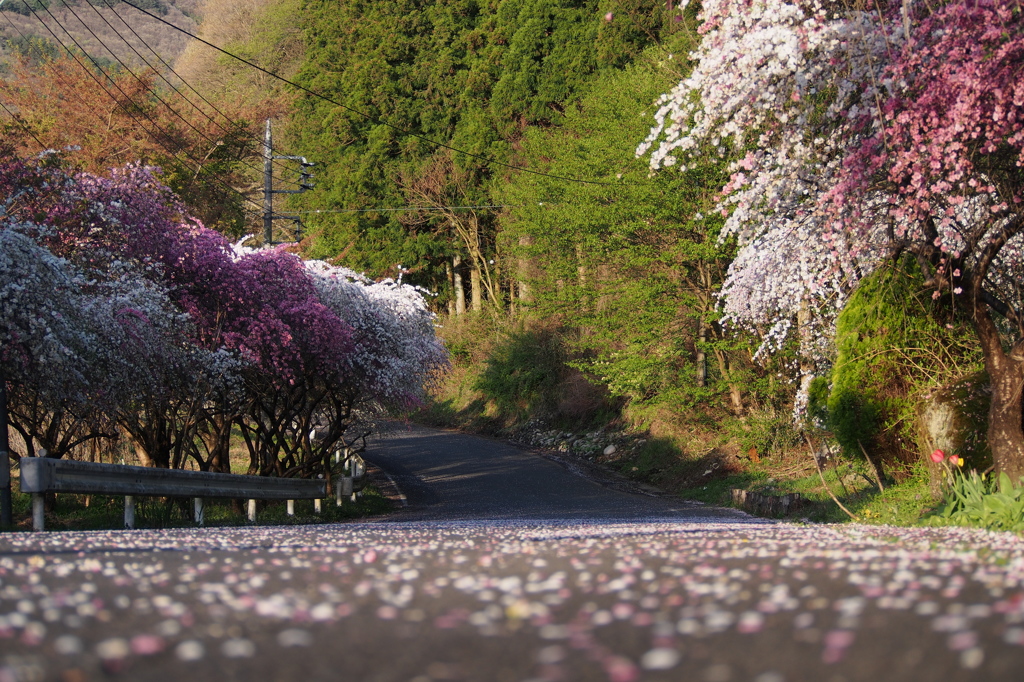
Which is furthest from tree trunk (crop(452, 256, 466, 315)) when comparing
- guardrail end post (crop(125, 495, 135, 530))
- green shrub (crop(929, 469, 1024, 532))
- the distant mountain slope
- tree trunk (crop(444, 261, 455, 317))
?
the distant mountain slope

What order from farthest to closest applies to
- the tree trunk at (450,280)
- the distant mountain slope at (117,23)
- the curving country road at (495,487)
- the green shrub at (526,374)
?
the distant mountain slope at (117,23) → the tree trunk at (450,280) → the green shrub at (526,374) → the curving country road at (495,487)

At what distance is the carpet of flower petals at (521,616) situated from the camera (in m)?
3.12

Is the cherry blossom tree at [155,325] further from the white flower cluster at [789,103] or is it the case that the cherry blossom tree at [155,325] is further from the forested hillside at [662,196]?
the white flower cluster at [789,103]

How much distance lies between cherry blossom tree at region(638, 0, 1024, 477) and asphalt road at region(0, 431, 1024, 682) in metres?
5.71

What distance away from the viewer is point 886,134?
11539 millimetres

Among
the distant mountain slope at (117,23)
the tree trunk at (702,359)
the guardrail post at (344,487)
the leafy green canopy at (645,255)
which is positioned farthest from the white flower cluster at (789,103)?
the distant mountain slope at (117,23)

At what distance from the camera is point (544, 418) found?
44.9 metres

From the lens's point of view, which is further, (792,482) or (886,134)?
(792,482)

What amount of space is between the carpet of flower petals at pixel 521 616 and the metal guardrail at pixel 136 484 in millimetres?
5172

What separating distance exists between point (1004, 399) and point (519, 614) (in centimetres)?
1030

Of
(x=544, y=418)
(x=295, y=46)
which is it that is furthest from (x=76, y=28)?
(x=544, y=418)

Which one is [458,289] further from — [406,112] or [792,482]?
[792,482]

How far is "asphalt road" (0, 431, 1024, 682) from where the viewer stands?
10.2ft

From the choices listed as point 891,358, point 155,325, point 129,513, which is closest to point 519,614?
Answer: point 129,513
